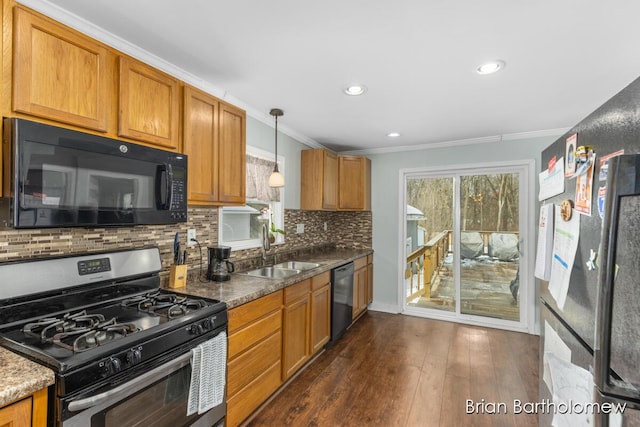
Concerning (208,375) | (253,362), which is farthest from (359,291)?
(208,375)

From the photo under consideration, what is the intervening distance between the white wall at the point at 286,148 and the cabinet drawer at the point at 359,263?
981 millimetres

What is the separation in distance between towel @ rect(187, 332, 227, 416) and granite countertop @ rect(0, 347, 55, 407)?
581 millimetres

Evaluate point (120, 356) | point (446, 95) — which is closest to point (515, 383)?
point (446, 95)

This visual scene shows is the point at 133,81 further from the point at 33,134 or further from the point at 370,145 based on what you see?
the point at 370,145

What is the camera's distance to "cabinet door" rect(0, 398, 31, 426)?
2.88 ft

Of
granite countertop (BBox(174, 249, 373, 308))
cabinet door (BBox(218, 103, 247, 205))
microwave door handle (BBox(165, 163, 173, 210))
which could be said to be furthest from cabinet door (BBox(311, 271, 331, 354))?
microwave door handle (BBox(165, 163, 173, 210))

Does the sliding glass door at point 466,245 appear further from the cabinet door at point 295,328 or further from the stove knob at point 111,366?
the stove knob at point 111,366

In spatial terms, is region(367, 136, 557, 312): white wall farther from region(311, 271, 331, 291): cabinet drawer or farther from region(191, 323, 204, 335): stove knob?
region(191, 323, 204, 335): stove knob

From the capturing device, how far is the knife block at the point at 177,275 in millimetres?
1979

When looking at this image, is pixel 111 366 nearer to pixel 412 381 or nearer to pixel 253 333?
pixel 253 333

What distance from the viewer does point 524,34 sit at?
168cm

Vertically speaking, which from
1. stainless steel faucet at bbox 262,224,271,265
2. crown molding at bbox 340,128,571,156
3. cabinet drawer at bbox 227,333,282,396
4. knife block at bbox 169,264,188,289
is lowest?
cabinet drawer at bbox 227,333,282,396

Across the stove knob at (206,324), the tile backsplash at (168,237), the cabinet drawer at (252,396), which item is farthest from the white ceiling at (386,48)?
the cabinet drawer at (252,396)

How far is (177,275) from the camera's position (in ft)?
6.51
